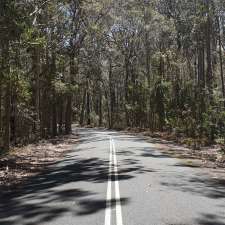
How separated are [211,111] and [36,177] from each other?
14.2 metres

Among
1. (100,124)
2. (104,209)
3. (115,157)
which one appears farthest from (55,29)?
(100,124)

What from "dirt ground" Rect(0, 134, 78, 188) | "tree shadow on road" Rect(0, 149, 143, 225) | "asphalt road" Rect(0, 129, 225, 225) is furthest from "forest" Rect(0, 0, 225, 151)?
"asphalt road" Rect(0, 129, 225, 225)

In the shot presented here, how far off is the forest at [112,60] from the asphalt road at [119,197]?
17.4 ft

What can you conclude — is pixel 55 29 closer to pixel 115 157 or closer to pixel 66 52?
pixel 66 52

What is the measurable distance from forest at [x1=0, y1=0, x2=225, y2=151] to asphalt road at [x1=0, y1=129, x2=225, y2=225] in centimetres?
531

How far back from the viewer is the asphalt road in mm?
9984

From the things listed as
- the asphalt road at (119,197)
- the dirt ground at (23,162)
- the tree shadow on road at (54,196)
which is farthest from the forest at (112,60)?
the asphalt road at (119,197)

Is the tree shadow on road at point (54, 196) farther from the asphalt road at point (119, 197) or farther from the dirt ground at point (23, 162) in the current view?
the dirt ground at point (23, 162)

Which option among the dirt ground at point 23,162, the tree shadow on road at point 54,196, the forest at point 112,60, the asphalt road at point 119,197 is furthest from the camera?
the forest at point 112,60

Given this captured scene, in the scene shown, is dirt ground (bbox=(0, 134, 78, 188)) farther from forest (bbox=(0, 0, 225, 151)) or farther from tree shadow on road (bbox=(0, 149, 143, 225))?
forest (bbox=(0, 0, 225, 151))

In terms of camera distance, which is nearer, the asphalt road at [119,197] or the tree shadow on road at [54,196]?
the asphalt road at [119,197]

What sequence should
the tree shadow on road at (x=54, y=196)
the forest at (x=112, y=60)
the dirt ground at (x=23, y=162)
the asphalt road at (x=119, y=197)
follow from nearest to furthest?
1. the asphalt road at (x=119, y=197)
2. the tree shadow on road at (x=54, y=196)
3. the dirt ground at (x=23, y=162)
4. the forest at (x=112, y=60)

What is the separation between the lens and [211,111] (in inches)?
1126

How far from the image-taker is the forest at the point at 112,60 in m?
21.8
